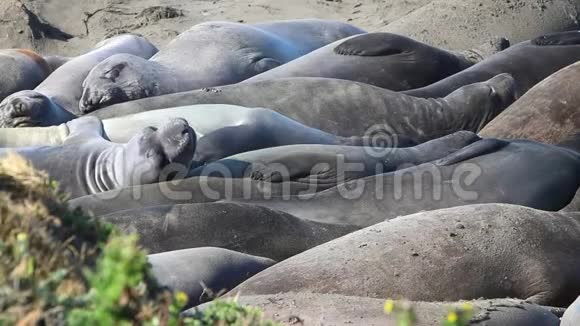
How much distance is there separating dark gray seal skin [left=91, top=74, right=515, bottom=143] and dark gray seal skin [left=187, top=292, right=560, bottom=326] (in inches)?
112

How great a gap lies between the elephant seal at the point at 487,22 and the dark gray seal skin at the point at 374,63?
100cm

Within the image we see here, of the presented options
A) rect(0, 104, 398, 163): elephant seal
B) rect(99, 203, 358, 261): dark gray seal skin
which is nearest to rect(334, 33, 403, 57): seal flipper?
rect(0, 104, 398, 163): elephant seal

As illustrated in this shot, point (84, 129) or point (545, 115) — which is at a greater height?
point (84, 129)

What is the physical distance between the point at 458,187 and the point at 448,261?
1.27m

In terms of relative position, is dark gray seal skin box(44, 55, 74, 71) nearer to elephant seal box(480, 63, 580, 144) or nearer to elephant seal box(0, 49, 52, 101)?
elephant seal box(0, 49, 52, 101)

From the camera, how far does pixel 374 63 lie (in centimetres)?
730

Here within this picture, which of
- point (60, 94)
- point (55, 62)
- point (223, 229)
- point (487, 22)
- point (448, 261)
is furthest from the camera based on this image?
point (487, 22)

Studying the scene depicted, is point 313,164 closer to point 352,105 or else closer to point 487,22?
point 352,105

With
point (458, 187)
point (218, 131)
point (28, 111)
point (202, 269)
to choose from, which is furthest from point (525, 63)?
point (202, 269)

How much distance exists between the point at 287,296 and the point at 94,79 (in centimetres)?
389

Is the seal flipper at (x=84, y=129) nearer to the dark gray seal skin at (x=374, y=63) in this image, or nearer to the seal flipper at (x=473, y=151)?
A: the dark gray seal skin at (x=374, y=63)

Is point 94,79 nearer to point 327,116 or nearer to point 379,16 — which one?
point 327,116

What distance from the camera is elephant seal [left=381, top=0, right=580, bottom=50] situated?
8555 millimetres

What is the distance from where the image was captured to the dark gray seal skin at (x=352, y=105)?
21.2 ft
